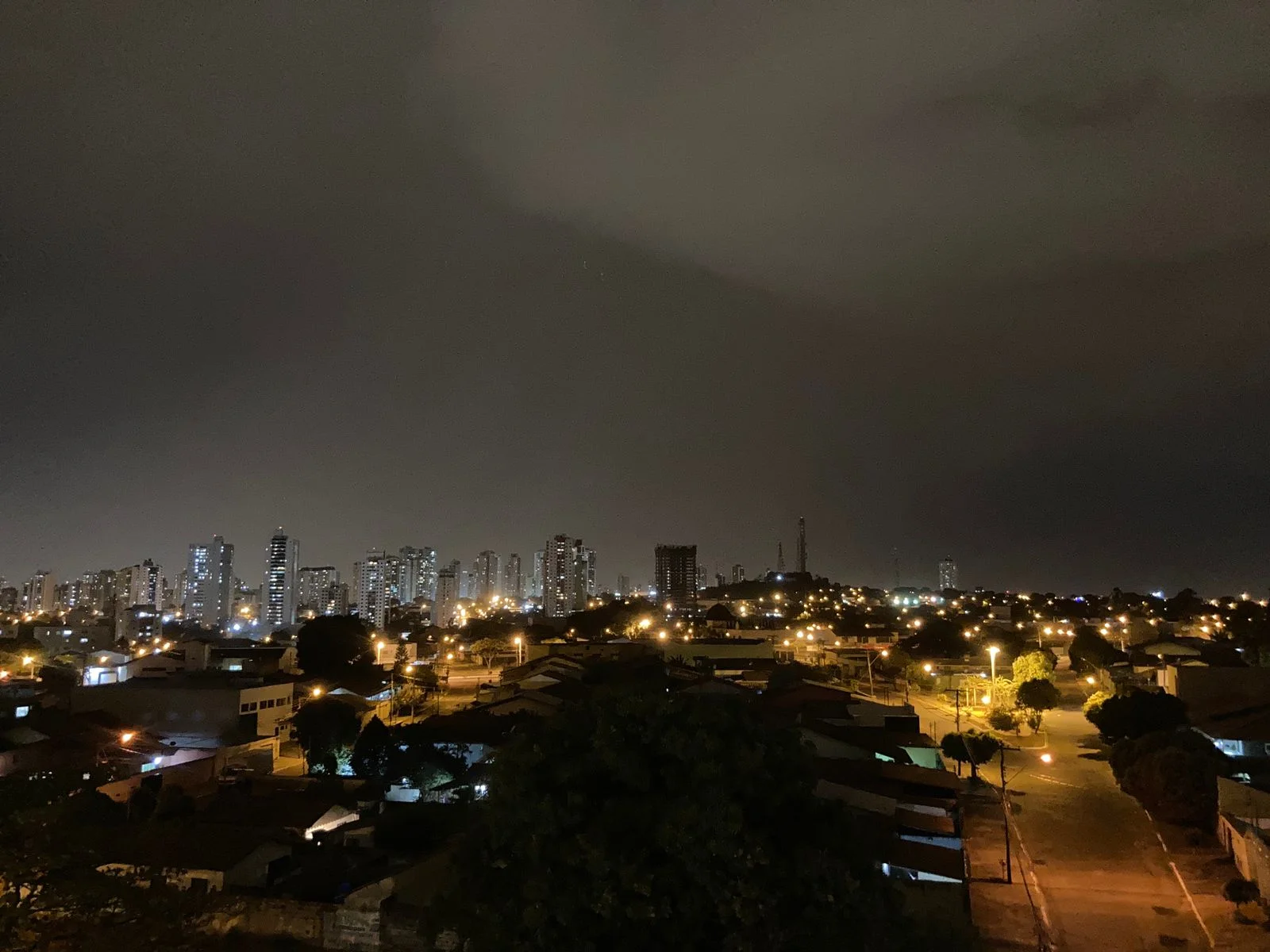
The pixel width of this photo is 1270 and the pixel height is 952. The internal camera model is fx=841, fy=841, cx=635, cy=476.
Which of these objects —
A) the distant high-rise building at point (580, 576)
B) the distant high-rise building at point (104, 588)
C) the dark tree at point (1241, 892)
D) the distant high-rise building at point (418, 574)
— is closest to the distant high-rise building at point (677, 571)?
the distant high-rise building at point (580, 576)

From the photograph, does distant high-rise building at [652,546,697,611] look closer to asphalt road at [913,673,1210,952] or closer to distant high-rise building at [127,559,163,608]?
distant high-rise building at [127,559,163,608]

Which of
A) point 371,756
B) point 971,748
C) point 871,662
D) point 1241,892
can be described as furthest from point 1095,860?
point 871,662

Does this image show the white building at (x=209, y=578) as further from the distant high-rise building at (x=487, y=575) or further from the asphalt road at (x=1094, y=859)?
the asphalt road at (x=1094, y=859)

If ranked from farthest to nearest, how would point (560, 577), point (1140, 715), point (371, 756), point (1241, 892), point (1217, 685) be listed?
point (560, 577)
point (1217, 685)
point (1140, 715)
point (371, 756)
point (1241, 892)

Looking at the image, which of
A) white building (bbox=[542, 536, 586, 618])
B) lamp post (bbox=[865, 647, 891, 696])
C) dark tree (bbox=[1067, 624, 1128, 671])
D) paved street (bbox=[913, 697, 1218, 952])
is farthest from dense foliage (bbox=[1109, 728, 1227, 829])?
white building (bbox=[542, 536, 586, 618])

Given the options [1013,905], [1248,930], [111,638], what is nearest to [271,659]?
[111,638]

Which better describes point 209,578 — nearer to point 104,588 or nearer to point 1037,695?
point 104,588
